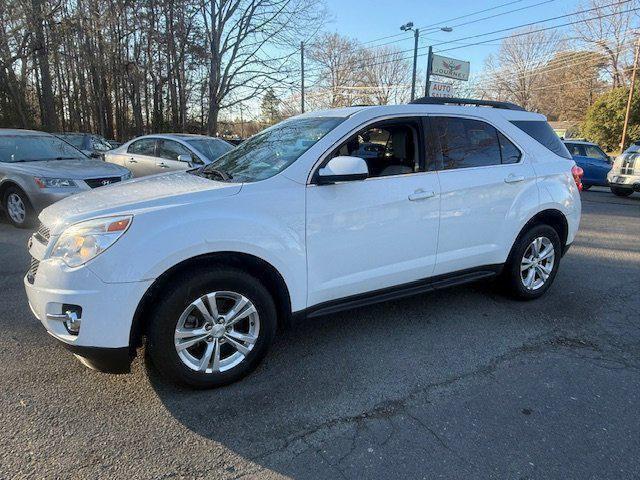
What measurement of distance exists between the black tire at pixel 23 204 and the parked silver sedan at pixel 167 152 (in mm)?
2694

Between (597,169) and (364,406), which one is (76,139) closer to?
(364,406)

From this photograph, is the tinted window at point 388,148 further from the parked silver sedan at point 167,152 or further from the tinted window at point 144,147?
the tinted window at point 144,147

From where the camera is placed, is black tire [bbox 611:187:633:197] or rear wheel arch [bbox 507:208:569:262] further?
black tire [bbox 611:187:633:197]

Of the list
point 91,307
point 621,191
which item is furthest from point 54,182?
point 621,191

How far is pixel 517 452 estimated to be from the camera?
2.32m

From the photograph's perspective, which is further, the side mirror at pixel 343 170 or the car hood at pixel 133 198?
the side mirror at pixel 343 170

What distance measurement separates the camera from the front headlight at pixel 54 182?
21.8 feet

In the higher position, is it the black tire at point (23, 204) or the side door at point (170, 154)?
the side door at point (170, 154)

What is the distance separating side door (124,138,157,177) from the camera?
31.4ft

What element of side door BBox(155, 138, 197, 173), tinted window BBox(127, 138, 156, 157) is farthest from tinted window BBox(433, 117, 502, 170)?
tinted window BBox(127, 138, 156, 157)

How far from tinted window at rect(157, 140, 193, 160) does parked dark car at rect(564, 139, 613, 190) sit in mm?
13098

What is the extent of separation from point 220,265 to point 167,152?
7.37 metres

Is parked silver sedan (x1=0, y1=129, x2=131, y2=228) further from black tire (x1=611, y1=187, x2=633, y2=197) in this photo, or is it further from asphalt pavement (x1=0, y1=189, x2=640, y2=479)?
black tire (x1=611, y1=187, x2=633, y2=197)

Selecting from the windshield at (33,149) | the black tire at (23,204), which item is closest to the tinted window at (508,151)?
the black tire at (23,204)
